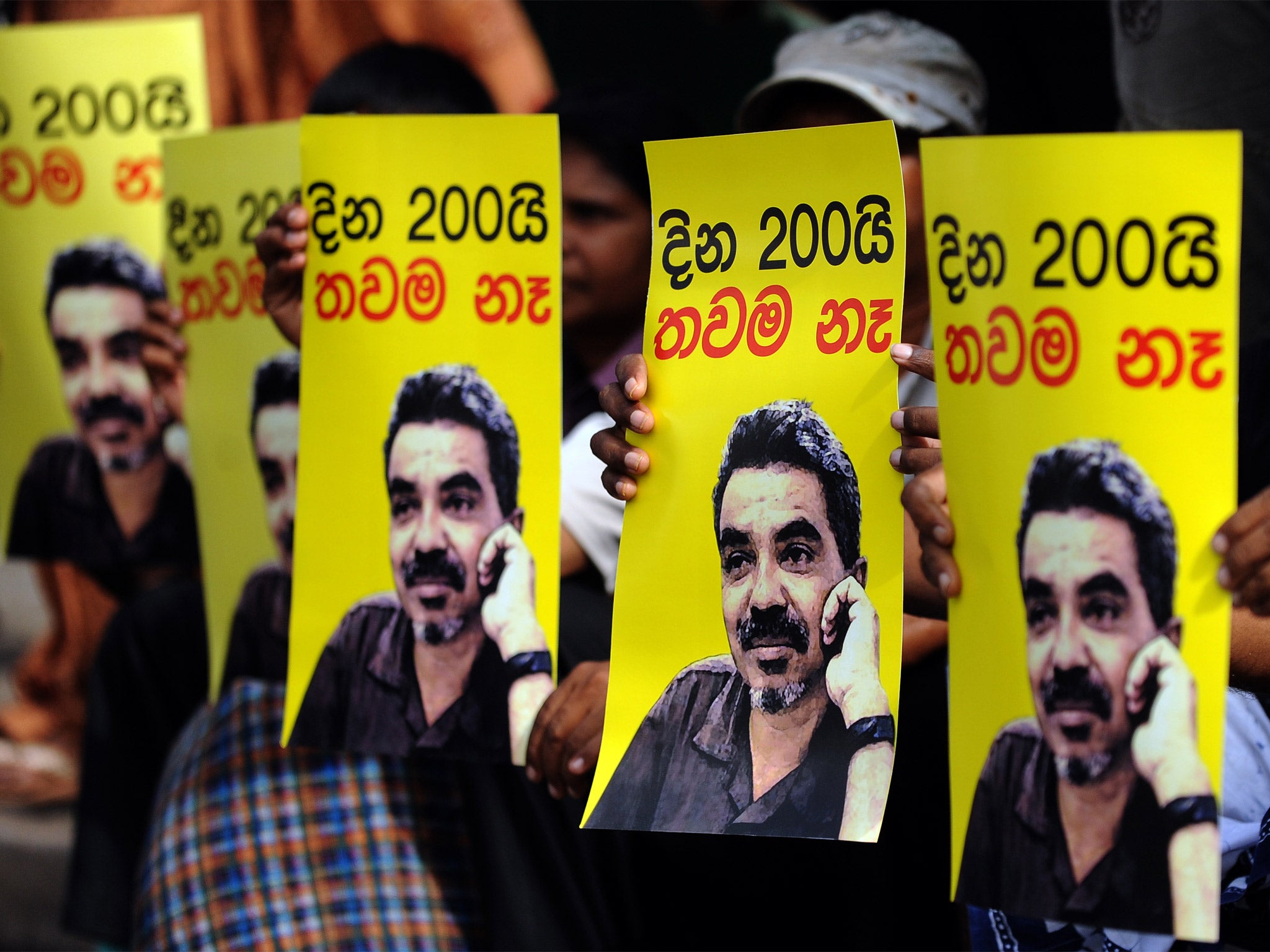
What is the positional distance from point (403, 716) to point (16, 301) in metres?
0.79

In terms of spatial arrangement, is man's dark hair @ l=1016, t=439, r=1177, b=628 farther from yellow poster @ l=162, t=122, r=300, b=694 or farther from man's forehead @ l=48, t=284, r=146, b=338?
man's forehead @ l=48, t=284, r=146, b=338

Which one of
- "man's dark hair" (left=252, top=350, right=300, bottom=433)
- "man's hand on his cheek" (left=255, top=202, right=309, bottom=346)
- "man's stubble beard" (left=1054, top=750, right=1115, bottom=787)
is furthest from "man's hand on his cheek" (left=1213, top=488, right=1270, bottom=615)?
"man's dark hair" (left=252, top=350, right=300, bottom=433)

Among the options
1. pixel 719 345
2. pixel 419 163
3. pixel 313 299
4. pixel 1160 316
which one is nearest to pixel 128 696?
pixel 313 299

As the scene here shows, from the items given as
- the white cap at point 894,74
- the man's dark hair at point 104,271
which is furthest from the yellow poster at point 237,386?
the white cap at point 894,74

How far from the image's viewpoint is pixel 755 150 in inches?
Result: 36.8

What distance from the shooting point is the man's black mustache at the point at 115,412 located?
1508 millimetres

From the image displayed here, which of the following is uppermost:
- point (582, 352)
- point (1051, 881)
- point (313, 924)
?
point (582, 352)

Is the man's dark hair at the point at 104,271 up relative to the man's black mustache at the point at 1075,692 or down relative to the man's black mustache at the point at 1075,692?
up

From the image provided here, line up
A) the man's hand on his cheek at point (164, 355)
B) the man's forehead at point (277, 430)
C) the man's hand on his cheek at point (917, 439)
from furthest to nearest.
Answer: the man's hand on his cheek at point (164, 355) < the man's forehead at point (277, 430) < the man's hand on his cheek at point (917, 439)

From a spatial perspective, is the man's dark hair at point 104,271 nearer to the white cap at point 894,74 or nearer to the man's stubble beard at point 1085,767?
the white cap at point 894,74

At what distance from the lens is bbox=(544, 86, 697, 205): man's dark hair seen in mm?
1572

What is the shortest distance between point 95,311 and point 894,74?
0.90 metres

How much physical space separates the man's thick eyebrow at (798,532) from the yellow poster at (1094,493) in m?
0.11

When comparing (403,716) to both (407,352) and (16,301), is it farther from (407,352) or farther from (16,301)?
(16,301)
